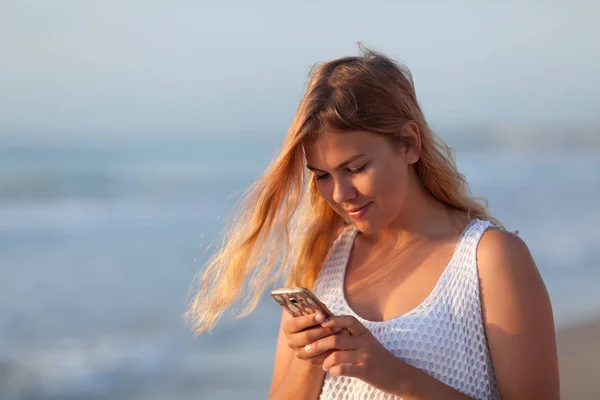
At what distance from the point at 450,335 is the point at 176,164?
53.2 ft

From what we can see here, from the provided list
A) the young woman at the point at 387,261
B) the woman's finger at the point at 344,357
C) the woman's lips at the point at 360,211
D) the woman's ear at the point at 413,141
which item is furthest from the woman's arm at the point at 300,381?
the woman's ear at the point at 413,141

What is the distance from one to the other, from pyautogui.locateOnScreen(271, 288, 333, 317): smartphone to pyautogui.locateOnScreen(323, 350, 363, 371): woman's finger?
11cm

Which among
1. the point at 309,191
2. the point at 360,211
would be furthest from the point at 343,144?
the point at 309,191

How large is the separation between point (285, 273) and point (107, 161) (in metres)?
15.4

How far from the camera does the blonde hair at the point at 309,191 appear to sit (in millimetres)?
2859

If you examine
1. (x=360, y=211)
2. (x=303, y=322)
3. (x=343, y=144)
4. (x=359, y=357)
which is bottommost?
(x=359, y=357)

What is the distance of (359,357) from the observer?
8.44 ft

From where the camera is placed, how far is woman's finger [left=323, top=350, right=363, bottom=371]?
257cm

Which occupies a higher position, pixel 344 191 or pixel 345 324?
pixel 344 191

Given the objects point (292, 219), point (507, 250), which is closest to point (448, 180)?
point (507, 250)

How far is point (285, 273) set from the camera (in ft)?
11.1

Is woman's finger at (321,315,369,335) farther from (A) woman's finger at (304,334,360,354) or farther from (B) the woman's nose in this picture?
(B) the woman's nose

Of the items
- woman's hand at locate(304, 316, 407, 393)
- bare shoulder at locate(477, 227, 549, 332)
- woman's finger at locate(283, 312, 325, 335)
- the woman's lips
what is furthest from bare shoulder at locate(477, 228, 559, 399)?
woman's finger at locate(283, 312, 325, 335)

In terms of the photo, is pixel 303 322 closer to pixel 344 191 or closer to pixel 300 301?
pixel 300 301
